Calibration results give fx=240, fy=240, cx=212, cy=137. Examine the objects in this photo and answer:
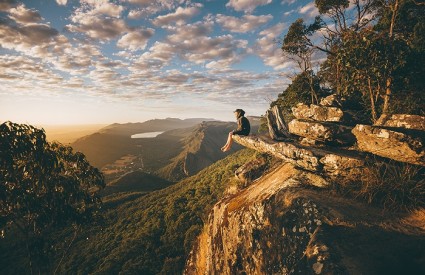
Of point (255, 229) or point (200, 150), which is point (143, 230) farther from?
point (200, 150)

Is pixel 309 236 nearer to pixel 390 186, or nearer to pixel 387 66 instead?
pixel 390 186

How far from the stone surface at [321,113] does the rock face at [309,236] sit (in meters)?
3.82

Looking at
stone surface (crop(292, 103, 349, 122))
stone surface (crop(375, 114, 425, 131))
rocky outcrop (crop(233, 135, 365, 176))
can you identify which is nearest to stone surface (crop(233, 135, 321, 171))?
rocky outcrop (crop(233, 135, 365, 176))

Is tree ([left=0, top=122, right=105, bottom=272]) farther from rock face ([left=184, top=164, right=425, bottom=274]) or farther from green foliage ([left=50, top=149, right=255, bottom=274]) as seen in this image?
rock face ([left=184, top=164, right=425, bottom=274])

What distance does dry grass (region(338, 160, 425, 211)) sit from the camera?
8.87 meters

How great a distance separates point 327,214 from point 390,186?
290 centimetres

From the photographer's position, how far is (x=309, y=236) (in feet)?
27.3

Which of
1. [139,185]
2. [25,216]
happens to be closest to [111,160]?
[139,185]

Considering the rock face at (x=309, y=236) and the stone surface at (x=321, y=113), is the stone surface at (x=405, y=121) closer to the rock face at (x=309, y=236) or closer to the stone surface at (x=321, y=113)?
the stone surface at (x=321, y=113)

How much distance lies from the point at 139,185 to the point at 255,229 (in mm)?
81323

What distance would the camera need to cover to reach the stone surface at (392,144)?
901cm

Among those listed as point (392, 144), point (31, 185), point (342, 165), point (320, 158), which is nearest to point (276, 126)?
point (320, 158)

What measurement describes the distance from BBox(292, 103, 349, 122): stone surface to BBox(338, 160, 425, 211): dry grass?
407 centimetres

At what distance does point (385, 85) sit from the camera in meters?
13.6
